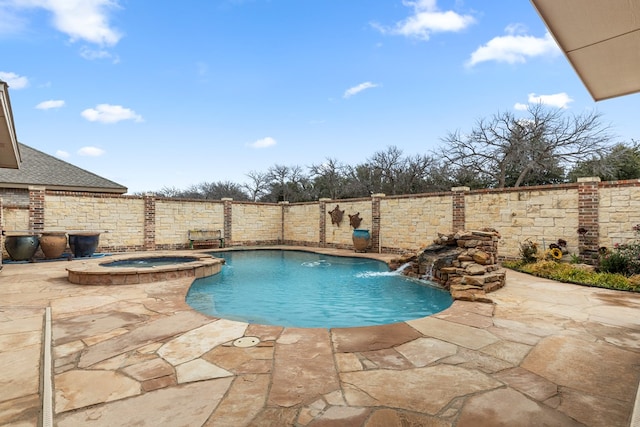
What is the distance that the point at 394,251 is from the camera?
10.8 metres

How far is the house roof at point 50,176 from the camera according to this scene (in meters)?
12.5

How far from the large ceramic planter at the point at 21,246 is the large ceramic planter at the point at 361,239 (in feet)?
31.6

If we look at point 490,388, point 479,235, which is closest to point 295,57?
point 479,235

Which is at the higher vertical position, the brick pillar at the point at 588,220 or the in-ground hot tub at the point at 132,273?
the brick pillar at the point at 588,220

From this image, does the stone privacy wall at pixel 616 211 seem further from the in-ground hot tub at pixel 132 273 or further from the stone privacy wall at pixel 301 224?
the stone privacy wall at pixel 301 224

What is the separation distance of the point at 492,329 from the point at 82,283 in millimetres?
6621

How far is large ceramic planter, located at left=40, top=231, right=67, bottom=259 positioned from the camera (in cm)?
816

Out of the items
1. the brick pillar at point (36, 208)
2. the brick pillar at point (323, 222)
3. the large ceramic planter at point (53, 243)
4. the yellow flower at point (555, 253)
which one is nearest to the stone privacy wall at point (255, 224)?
the brick pillar at point (323, 222)

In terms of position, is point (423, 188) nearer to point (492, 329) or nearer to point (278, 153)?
point (278, 153)

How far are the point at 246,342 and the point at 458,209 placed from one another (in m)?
8.27

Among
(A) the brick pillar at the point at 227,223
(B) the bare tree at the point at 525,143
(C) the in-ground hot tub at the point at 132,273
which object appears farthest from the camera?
(B) the bare tree at the point at 525,143

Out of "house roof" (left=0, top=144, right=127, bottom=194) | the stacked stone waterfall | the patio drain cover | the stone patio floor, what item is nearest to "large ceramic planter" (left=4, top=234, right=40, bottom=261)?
"house roof" (left=0, top=144, right=127, bottom=194)

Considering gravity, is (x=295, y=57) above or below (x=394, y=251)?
above

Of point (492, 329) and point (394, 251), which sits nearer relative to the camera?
point (492, 329)
